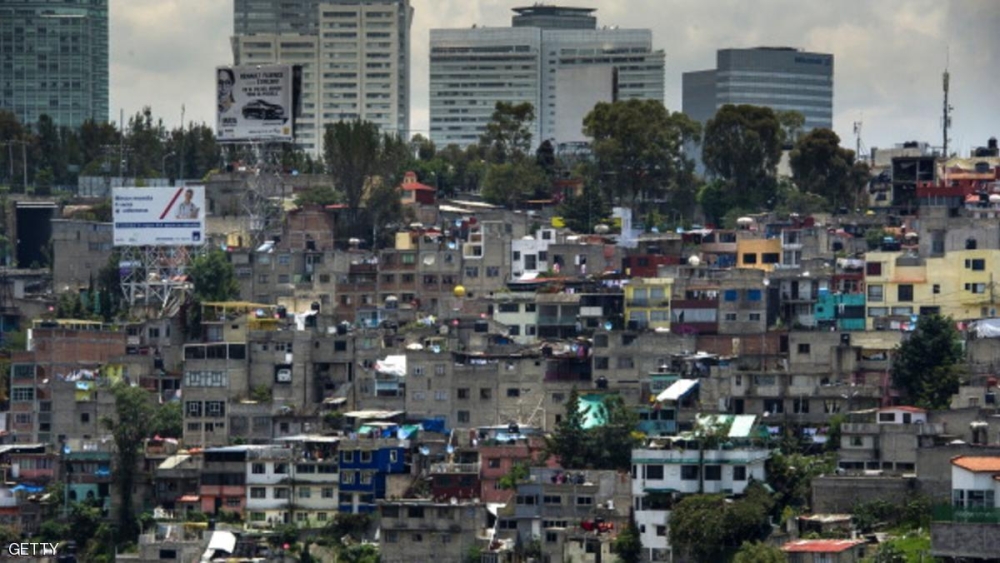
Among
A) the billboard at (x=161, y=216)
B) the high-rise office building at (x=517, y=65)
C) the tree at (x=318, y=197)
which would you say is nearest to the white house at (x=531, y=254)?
the billboard at (x=161, y=216)

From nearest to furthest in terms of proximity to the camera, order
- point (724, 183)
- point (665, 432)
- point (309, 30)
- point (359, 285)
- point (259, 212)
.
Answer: point (665, 432) → point (359, 285) → point (259, 212) → point (724, 183) → point (309, 30)

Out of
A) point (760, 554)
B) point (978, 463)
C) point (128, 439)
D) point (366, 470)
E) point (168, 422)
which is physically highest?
point (978, 463)

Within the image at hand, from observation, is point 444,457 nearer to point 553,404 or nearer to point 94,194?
point 553,404

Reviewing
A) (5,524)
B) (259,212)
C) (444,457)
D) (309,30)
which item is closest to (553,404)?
(444,457)

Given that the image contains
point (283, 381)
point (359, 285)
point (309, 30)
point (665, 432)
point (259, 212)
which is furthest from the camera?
point (309, 30)
